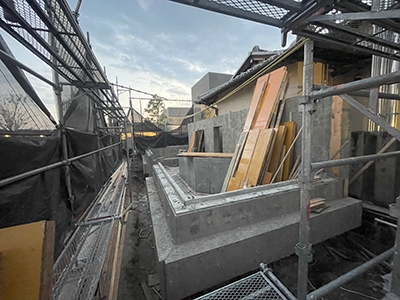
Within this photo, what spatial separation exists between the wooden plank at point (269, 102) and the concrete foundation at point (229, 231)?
5.74 feet

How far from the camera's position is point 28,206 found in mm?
1418

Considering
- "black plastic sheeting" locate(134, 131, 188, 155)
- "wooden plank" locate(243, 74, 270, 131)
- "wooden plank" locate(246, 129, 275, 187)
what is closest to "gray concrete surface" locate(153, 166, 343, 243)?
"wooden plank" locate(246, 129, 275, 187)

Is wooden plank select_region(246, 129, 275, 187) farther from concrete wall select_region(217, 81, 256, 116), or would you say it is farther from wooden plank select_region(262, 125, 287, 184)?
concrete wall select_region(217, 81, 256, 116)

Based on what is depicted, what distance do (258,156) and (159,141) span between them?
9.70m

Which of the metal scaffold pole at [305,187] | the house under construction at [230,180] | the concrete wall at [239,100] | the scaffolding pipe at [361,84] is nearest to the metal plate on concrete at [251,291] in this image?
the house under construction at [230,180]

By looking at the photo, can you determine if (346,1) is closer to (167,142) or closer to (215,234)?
(215,234)

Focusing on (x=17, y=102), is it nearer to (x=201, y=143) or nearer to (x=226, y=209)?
(x=226, y=209)

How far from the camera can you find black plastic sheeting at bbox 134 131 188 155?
38.4ft

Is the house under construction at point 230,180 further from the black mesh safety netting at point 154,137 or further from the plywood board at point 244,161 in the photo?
the black mesh safety netting at point 154,137

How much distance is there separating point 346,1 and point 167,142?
1205 centimetres

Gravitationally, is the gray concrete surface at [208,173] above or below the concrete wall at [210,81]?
below

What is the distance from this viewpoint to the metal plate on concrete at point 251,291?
5.22ft

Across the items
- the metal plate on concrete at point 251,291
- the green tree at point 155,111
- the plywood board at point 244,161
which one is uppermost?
the green tree at point 155,111

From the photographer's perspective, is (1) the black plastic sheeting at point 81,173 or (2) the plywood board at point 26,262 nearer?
(2) the plywood board at point 26,262
